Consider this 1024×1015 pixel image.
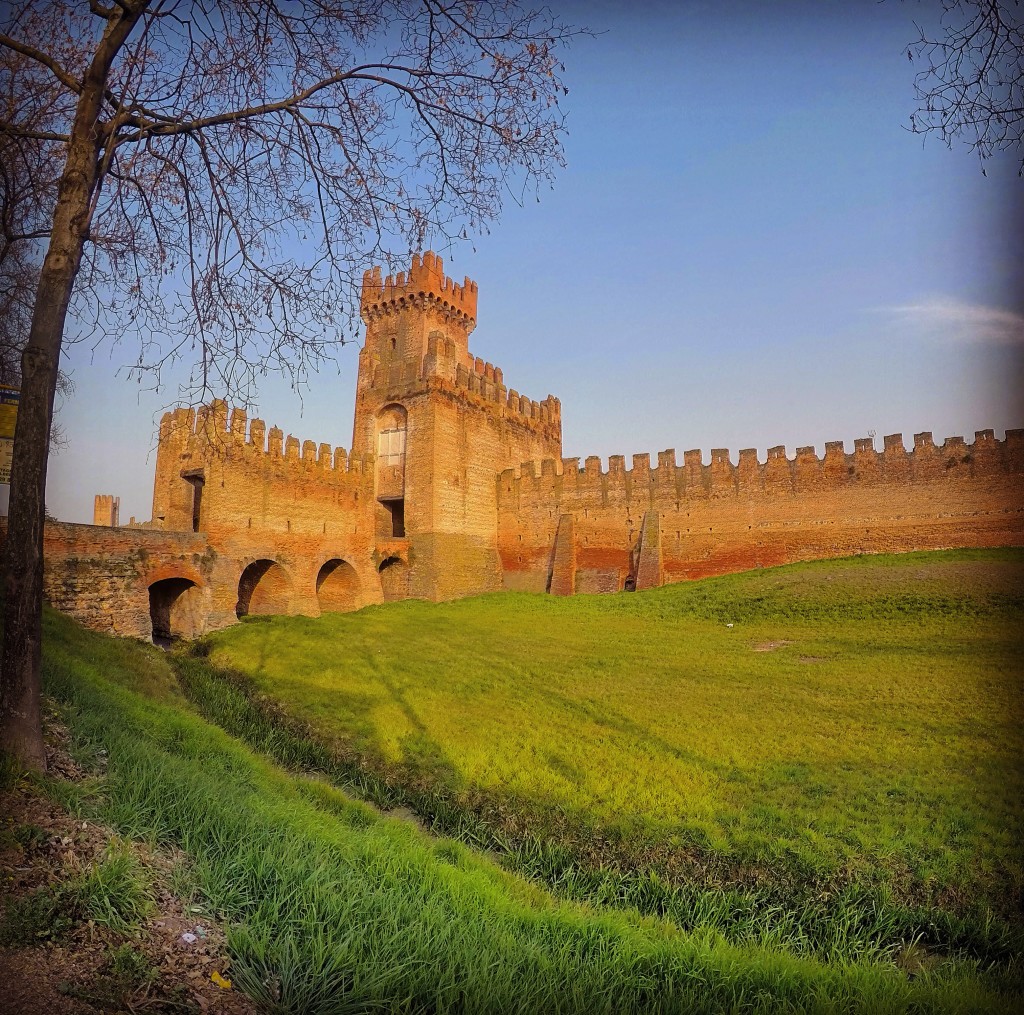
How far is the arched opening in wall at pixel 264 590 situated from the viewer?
22.4 m

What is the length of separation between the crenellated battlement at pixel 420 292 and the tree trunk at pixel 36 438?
2410cm

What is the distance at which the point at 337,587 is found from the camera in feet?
82.8

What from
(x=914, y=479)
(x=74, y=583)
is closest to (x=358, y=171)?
(x=74, y=583)

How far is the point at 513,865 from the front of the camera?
5.86 metres

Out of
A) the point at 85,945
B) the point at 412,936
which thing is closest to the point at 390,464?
the point at 412,936

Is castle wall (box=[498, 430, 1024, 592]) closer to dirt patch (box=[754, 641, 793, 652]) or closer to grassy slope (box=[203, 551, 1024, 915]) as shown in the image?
grassy slope (box=[203, 551, 1024, 915])

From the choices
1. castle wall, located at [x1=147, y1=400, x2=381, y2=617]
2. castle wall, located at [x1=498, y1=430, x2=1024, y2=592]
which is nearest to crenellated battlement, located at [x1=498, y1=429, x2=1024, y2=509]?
castle wall, located at [x1=498, y1=430, x2=1024, y2=592]

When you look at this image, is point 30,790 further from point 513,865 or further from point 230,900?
point 513,865

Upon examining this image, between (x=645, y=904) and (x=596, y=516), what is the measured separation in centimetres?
2283

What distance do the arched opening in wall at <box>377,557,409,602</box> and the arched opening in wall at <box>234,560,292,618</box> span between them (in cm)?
454

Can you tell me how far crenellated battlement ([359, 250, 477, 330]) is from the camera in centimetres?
2770

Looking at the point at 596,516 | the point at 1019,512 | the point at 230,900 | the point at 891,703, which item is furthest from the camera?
the point at 596,516

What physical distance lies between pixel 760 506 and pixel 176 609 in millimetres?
20869

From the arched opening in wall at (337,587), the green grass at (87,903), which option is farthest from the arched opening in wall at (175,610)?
the green grass at (87,903)
